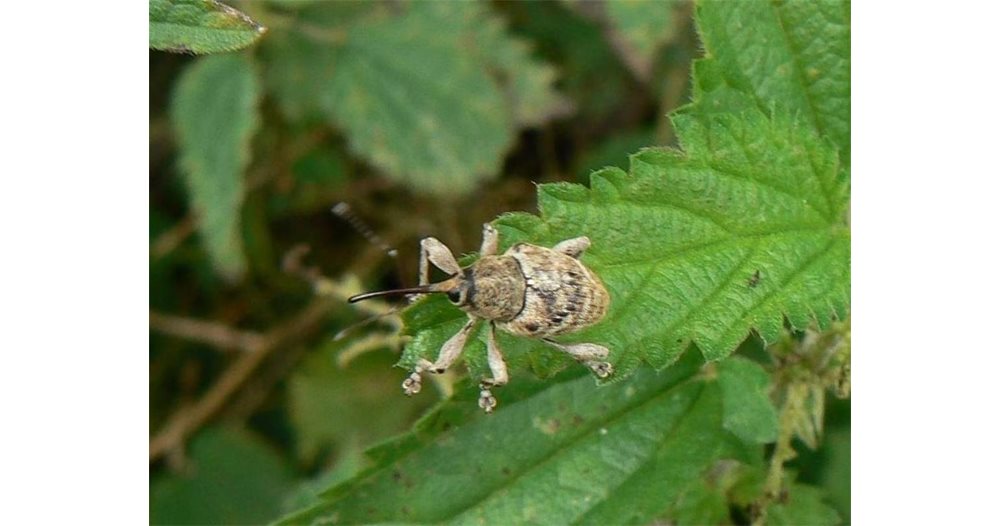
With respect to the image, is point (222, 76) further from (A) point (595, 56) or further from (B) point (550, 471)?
(B) point (550, 471)

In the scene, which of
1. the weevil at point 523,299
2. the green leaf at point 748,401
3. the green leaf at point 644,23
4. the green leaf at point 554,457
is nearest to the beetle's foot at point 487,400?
the weevil at point 523,299

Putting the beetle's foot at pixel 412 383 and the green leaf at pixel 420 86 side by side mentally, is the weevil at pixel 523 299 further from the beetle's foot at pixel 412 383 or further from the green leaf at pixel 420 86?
the green leaf at pixel 420 86

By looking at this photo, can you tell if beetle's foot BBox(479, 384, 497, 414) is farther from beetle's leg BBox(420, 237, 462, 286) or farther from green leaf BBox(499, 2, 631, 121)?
green leaf BBox(499, 2, 631, 121)

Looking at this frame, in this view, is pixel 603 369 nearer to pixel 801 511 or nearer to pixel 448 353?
pixel 448 353

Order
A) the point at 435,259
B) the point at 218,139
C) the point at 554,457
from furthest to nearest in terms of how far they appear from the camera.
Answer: the point at 218,139, the point at 435,259, the point at 554,457

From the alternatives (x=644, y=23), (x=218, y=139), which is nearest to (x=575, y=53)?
(x=644, y=23)

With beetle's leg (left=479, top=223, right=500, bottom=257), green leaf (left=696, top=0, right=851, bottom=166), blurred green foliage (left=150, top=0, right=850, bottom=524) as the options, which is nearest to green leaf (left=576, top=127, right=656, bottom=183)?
blurred green foliage (left=150, top=0, right=850, bottom=524)

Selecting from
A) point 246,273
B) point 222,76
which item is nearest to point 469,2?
point 222,76
